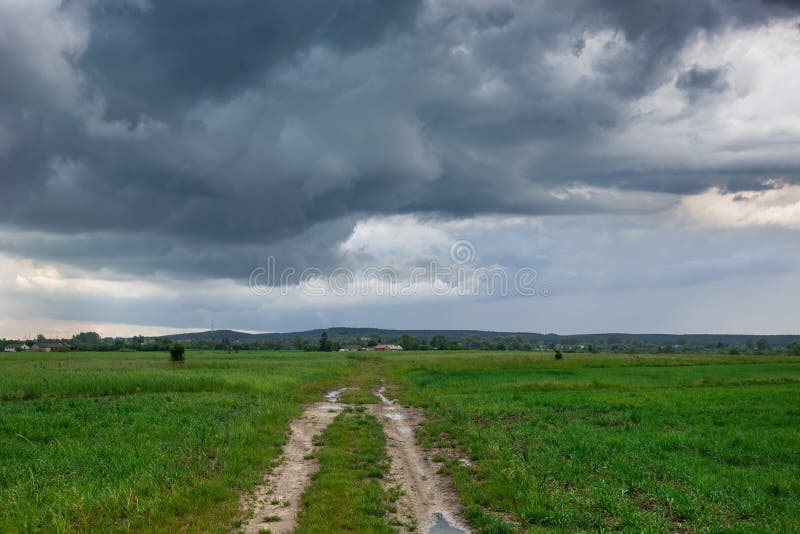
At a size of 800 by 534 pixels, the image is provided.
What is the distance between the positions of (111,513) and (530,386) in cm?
3161

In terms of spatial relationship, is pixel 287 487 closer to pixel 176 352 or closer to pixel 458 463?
pixel 458 463

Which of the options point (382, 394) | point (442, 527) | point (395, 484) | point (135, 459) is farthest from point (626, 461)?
point (382, 394)

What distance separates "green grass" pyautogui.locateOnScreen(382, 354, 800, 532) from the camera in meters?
9.79

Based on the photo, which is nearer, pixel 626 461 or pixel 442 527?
pixel 442 527

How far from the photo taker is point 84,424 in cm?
1828

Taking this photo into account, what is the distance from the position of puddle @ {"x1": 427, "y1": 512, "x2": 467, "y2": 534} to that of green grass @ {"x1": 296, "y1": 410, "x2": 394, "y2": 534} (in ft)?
3.00

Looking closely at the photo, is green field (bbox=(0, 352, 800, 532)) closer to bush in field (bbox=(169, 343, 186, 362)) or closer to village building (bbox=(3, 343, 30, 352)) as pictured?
bush in field (bbox=(169, 343, 186, 362))

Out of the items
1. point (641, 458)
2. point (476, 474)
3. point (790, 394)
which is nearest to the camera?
point (476, 474)

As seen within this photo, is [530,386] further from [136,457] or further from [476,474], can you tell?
[136,457]

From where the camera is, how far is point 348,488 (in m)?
11.3

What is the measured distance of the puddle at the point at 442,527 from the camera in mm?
9258

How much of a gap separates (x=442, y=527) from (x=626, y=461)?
265 inches

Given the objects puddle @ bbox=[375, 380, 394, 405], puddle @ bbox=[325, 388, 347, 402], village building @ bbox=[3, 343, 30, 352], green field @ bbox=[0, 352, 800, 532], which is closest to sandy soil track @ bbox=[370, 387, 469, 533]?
green field @ bbox=[0, 352, 800, 532]

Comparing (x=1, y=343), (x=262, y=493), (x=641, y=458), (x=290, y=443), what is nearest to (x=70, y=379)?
(x=290, y=443)
